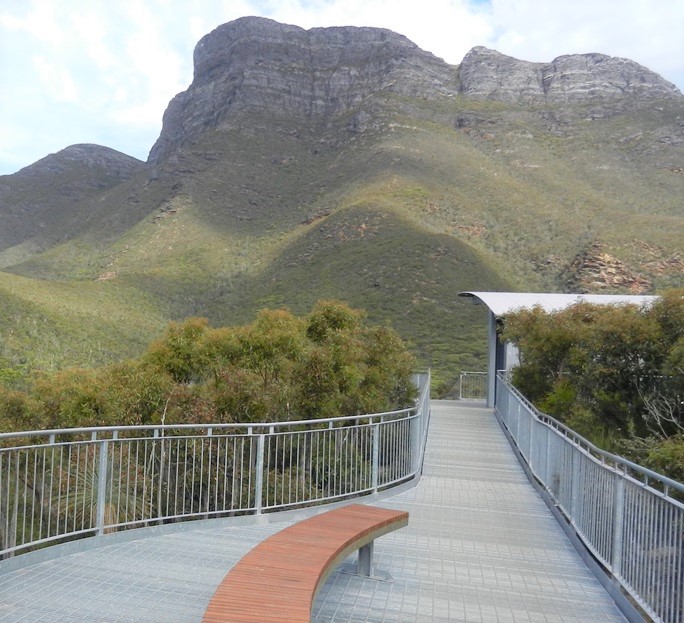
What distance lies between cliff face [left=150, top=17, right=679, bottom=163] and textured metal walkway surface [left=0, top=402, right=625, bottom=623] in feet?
272

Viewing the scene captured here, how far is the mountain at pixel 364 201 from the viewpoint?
152 feet

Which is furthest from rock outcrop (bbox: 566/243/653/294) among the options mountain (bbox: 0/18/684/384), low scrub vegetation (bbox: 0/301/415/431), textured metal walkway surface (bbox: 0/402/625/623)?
textured metal walkway surface (bbox: 0/402/625/623)

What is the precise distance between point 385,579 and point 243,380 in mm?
11375

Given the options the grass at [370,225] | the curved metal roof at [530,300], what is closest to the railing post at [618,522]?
the curved metal roof at [530,300]

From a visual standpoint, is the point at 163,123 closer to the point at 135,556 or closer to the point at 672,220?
the point at 672,220

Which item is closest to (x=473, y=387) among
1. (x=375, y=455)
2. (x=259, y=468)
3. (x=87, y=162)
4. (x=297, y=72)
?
(x=375, y=455)

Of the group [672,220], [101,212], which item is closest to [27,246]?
[101,212]

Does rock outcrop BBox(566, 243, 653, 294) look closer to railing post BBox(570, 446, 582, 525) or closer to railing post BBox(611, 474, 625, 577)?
railing post BBox(570, 446, 582, 525)

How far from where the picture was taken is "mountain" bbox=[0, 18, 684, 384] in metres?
46.4

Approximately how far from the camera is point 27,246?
88750 mm

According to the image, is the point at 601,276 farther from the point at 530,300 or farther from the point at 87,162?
the point at 87,162

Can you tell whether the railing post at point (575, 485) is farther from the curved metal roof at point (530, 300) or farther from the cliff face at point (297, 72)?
the cliff face at point (297, 72)

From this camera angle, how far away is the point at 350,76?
99000 millimetres

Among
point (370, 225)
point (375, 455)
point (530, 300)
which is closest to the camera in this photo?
point (375, 455)
